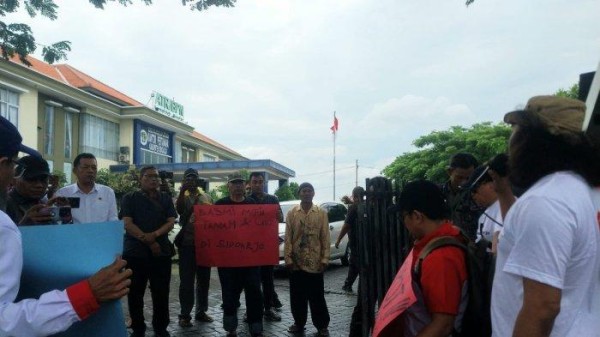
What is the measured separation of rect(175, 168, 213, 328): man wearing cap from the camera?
6801mm

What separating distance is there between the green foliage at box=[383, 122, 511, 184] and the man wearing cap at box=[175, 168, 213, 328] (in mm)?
19301

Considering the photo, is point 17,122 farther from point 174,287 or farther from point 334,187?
point 334,187

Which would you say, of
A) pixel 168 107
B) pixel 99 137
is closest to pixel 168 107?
pixel 168 107

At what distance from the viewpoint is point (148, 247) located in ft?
19.1

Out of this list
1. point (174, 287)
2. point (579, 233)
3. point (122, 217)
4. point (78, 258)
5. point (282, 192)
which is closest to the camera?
point (579, 233)

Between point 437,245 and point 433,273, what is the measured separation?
132 mm

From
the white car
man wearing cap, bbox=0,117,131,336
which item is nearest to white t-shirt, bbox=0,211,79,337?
man wearing cap, bbox=0,117,131,336

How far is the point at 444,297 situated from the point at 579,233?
67cm

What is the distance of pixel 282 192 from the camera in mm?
31297

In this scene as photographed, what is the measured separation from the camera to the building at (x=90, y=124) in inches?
1039

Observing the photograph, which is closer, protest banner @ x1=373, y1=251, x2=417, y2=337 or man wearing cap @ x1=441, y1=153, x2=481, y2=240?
protest banner @ x1=373, y1=251, x2=417, y2=337

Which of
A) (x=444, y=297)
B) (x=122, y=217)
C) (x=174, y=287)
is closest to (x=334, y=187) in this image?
(x=174, y=287)

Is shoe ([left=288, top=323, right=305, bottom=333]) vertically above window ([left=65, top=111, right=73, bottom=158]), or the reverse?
window ([left=65, top=111, right=73, bottom=158])

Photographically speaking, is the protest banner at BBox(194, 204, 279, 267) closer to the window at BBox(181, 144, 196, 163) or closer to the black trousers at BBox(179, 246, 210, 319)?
the black trousers at BBox(179, 246, 210, 319)
